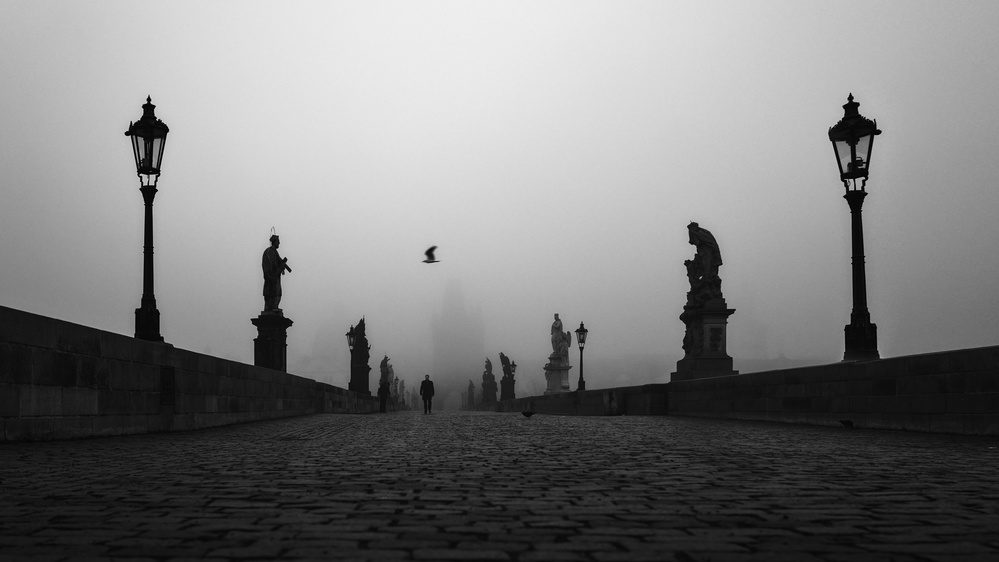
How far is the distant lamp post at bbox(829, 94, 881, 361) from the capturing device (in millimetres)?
12938

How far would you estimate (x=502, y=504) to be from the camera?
15.6 feet

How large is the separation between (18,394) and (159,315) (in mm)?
4307

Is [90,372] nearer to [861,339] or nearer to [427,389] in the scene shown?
[861,339]

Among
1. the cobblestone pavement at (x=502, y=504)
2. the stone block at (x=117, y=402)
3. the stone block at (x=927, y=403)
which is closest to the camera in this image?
the cobblestone pavement at (x=502, y=504)

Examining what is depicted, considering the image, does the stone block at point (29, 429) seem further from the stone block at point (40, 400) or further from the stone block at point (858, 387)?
the stone block at point (858, 387)

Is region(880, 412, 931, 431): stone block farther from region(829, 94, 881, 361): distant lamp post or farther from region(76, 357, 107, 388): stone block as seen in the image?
region(76, 357, 107, 388): stone block

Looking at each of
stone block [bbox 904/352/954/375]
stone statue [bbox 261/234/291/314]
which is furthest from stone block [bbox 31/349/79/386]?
stone statue [bbox 261/234/291/314]

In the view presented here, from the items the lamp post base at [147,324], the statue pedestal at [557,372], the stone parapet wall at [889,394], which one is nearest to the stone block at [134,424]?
the lamp post base at [147,324]

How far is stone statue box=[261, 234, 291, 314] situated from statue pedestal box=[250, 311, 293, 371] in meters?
0.34

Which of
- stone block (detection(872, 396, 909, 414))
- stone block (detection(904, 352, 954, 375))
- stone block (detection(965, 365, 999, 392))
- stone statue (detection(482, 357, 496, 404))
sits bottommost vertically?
stone statue (detection(482, 357, 496, 404))

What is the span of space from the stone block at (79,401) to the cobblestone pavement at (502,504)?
3.57ft

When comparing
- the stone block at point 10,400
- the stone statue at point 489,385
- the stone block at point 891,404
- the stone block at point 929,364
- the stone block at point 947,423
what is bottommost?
the stone statue at point 489,385

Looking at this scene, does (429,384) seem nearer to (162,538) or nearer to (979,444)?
(979,444)

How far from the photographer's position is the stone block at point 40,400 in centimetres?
912
